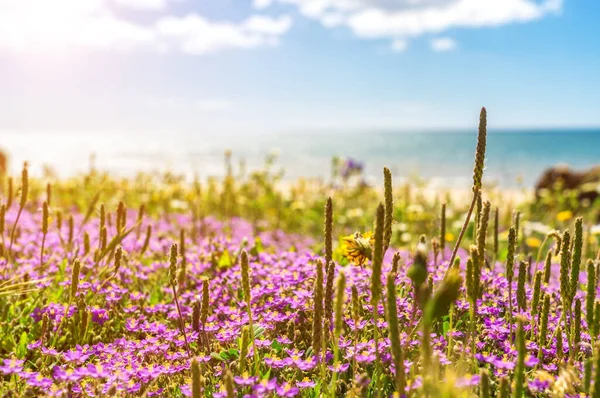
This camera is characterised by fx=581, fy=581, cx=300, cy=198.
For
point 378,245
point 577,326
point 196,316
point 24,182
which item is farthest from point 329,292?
point 24,182

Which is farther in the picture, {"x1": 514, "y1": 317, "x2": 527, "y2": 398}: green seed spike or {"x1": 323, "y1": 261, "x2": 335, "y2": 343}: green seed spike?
{"x1": 323, "y1": 261, "x2": 335, "y2": 343}: green seed spike

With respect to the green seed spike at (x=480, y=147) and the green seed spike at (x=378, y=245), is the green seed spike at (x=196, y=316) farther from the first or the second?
the green seed spike at (x=480, y=147)

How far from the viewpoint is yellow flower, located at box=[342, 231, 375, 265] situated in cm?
257

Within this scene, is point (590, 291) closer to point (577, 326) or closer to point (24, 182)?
point (577, 326)

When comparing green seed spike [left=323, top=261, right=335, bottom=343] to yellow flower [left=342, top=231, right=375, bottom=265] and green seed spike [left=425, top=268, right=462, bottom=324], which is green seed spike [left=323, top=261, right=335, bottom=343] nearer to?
yellow flower [left=342, top=231, right=375, bottom=265]

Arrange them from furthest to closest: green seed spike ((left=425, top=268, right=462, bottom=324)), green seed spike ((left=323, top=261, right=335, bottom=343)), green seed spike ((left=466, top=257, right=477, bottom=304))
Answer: green seed spike ((left=323, top=261, right=335, bottom=343)) < green seed spike ((left=466, top=257, right=477, bottom=304)) < green seed spike ((left=425, top=268, right=462, bottom=324))

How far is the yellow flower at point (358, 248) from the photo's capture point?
257cm

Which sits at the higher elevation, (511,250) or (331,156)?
(511,250)

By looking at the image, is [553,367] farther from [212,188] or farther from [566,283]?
[212,188]

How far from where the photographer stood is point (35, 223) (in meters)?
6.16

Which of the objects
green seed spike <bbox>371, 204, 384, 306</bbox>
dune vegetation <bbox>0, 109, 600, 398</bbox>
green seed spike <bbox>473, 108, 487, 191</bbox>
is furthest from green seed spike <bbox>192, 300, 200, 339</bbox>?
green seed spike <bbox>473, 108, 487, 191</bbox>

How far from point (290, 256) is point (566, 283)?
7.34 ft

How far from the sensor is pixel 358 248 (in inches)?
103

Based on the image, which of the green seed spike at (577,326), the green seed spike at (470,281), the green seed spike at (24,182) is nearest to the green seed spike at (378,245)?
the green seed spike at (470,281)
